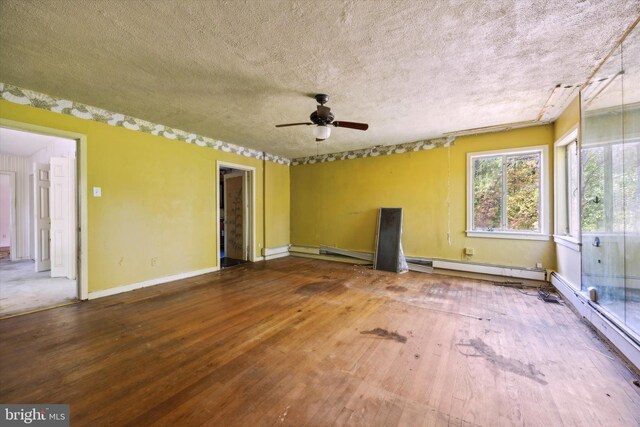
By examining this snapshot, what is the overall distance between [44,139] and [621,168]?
29.0 feet

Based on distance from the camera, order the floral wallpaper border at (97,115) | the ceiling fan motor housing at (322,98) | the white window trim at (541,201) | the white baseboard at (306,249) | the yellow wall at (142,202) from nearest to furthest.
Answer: the floral wallpaper border at (97,115)
the ceiling fan motor housing at (322,98)
the yellow wall at (142,202)
the white window trim at (541,201)
the white baseboard at (306,249)

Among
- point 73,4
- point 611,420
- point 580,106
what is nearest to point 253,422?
point 611,420

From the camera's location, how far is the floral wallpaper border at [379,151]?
4.92 metres

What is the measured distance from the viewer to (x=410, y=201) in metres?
5.25

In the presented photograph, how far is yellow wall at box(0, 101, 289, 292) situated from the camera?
11.3ft

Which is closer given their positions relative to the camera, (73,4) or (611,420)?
(611,420)

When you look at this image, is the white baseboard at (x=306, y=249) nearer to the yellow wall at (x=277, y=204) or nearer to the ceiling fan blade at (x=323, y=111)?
the yellow wall at (x=277, y=204)

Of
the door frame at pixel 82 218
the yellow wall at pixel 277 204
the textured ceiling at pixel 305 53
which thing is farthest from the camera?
the yellow wall at pixel 277 204

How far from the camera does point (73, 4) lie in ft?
5.53

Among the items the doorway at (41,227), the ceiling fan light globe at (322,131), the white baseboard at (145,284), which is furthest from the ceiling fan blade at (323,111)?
the white baseboard at (145,284)

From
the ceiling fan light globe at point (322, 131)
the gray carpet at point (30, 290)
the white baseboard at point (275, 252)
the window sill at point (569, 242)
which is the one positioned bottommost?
the gray carpet at point (30, 290)

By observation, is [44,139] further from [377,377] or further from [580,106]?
[580,106]

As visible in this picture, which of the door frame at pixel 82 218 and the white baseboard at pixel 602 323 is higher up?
the door frame at pixel 82 218

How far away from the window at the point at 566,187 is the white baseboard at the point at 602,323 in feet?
2.59
